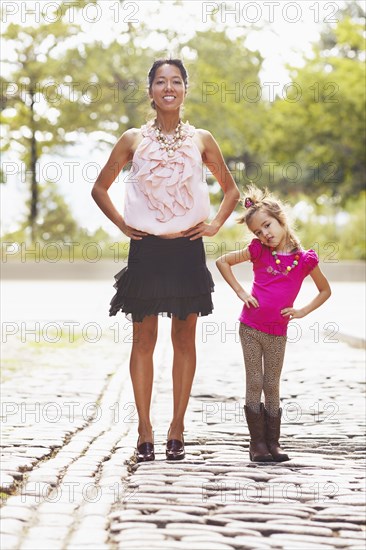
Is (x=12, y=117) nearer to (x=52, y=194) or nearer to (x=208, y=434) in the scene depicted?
(x=52, y=194)

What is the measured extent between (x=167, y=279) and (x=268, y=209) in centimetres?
68

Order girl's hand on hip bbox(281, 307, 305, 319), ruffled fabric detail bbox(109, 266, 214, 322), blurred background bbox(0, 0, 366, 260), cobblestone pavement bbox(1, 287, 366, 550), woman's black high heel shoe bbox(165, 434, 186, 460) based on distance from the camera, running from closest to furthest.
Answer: cobblestone pavement bbox(1, 287, 366, 550), girl's hand on hip bbox(281, 307, 305, 319), ruffled fabric detail bbox(109, 266, 214, 322), woman's black high heel shoe bbox(165, 434, 186, 460), blurred background bbox(0, 0, 366, 260)

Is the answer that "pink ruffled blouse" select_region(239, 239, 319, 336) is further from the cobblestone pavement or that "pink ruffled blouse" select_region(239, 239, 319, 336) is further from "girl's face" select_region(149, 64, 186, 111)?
"girl's face" select_region(149, 64, 186, 111)

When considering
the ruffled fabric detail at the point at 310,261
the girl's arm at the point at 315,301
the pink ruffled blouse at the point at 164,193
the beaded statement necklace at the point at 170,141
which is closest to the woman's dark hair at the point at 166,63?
the beaded statement necklace at the point at 170,141

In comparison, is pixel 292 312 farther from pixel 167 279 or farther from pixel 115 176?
pixel 115 176

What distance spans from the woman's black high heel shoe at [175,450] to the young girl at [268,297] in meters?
0.40

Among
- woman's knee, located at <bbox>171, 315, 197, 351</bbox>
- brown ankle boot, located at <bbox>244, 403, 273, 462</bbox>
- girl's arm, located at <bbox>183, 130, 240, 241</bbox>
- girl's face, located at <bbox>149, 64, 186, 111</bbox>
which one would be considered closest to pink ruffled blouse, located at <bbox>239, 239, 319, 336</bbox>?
girl's arm, located at <bbox>183, 130, 240, 241</bbox>

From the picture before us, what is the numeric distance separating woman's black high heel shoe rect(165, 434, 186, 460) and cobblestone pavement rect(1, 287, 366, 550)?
0.08 metres

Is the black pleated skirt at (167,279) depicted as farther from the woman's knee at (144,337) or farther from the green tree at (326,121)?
the green tree at (326,121)

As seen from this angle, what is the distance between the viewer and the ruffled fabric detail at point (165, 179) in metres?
6.39

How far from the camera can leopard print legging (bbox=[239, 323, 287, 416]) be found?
21.4 feet

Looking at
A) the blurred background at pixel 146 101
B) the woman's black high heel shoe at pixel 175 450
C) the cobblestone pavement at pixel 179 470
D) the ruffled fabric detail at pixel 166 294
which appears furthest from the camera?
the blurred background at pixel 146 101

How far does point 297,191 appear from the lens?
57.0m

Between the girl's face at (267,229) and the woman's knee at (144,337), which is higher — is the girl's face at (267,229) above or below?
above
